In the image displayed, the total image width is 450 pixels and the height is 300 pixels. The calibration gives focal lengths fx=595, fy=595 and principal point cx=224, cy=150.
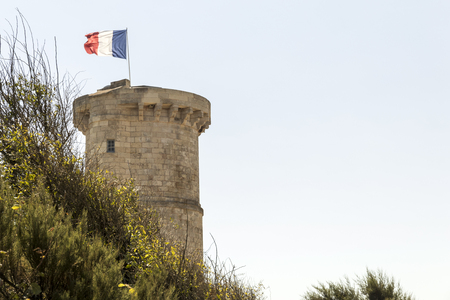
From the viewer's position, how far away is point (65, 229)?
7805 millimetres

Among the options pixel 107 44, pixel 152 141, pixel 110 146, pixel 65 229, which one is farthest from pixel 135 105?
pixel 65 229

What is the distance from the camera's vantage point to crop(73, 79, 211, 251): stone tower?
1920cm

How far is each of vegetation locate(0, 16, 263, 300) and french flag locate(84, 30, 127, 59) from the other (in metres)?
9.11

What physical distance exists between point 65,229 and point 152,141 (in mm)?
11835

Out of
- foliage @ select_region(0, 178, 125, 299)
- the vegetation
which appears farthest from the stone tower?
foliage @ select_region(0, 178, 125, 299)

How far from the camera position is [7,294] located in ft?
23.5

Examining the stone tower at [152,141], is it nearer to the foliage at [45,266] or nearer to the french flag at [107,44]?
the french flag at [107,44]

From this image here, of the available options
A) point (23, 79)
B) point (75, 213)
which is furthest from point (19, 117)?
point (75, 213)

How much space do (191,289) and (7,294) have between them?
3.81 metres

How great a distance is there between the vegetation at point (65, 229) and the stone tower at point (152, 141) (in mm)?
6085

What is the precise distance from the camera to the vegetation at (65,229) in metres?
7.34

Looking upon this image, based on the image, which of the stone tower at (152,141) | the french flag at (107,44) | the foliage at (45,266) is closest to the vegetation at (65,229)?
the foliage at (45,266)

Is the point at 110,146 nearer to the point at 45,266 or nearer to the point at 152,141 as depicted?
the point at 152,141

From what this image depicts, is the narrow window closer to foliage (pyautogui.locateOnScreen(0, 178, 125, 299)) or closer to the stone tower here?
the stone tower
